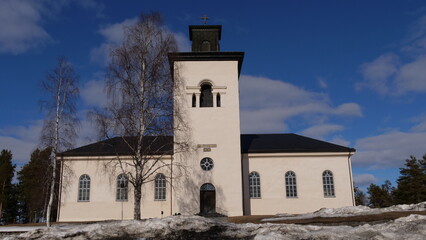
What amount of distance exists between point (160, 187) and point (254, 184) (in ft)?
21.6

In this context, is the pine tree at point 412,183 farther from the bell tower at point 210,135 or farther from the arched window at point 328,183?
the bell tower at point 210,135

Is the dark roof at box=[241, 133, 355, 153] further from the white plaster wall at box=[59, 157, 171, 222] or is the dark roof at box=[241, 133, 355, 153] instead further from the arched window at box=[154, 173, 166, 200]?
the white plaster wall at box=[59, 157, 171, 222]

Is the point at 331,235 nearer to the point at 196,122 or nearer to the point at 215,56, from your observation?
the point at 196,122

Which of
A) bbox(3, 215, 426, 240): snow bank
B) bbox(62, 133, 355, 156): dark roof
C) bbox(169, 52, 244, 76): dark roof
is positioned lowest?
bbox(3, 215, 426, 240): snow bank

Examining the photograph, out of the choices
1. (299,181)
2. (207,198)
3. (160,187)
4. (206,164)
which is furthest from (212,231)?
(299,181)

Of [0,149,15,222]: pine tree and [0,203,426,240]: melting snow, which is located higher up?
[0,149,15,222]: pine tree

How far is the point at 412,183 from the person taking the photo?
41094 millimetres

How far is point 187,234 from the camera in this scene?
11367mm

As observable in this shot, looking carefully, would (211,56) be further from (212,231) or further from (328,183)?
(212,231)

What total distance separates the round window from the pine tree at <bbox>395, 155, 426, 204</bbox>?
2751 cm

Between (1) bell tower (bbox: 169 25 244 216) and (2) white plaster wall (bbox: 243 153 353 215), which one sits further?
(2) white plaster wall (bbox: 243 153 353 215)

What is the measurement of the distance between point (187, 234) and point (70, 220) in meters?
16.6

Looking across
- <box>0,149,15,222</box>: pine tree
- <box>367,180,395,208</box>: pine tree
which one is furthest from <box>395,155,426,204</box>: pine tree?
<box>0,149,15,222</box>: pine tree

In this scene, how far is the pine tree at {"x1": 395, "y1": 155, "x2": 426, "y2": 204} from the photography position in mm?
40125
